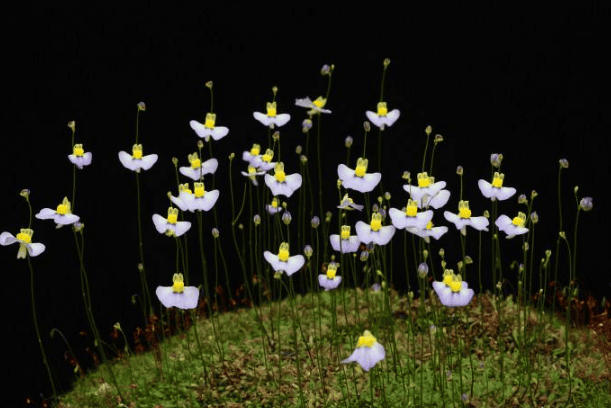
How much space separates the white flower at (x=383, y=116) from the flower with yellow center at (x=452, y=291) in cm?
86

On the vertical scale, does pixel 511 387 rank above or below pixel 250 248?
below

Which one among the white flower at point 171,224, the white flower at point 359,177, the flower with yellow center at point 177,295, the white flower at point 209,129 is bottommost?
the flower with yellow center at point 177,295

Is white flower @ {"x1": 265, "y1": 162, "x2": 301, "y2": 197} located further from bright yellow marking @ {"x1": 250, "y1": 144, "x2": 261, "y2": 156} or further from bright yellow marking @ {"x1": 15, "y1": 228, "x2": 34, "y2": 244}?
bright yellow marking @ {"x1": 15, "y1": 228, "x2": 34, "y2": 244}

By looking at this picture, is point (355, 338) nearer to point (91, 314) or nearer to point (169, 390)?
point (169, 390)

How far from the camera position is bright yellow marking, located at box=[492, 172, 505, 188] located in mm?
3088

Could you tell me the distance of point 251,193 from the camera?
12.6 feet

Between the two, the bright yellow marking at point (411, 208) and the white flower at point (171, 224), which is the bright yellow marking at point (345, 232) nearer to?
the bright yellow marking at point (411, 208)

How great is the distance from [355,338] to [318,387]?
1.55ft

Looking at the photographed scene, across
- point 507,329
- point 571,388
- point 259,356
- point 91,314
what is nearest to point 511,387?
point 571,388

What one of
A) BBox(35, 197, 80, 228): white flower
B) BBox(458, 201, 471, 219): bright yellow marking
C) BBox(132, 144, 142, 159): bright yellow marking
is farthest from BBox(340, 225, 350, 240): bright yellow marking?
BBox(35, 197, 80, 228): white flower

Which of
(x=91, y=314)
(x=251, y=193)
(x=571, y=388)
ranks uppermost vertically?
(x=251, y=193)

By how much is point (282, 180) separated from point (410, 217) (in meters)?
0.66

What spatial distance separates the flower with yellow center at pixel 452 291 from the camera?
262 cm

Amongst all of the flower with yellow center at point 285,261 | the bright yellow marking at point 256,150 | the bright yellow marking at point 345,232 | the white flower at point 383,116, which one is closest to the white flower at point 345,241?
the bright yellow marking at point 345,232
